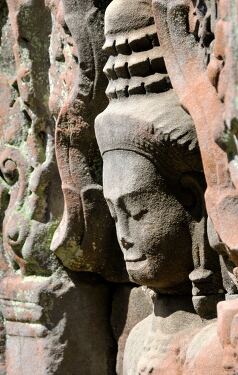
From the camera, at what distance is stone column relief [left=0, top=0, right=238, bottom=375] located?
83.1 inches

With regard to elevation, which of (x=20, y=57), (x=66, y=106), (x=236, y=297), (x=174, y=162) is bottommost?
(x=236, y=297)

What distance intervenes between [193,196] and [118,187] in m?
0.13

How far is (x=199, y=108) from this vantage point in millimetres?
2098

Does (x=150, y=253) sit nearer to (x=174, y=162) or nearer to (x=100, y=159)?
(x=174, y=162)

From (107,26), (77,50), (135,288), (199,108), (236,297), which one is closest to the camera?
(199,108)

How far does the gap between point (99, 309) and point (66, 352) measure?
12 centimetres

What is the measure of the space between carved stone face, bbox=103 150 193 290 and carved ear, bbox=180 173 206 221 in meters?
0.01

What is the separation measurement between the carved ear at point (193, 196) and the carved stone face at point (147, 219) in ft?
0.05

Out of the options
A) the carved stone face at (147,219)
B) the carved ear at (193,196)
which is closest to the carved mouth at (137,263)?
the carved stone face at (147,219)

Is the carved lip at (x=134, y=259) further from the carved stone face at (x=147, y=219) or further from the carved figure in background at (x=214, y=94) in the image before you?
the carved figure in background at (x=214, y=94)

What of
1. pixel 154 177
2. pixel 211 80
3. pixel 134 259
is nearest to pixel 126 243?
pixel 134 259

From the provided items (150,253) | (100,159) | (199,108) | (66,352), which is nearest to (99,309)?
(66,352)

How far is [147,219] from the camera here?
237 cm

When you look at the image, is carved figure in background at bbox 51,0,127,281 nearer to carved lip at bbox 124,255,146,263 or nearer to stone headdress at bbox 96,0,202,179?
stone headdress at bbox 96,0,202,179
